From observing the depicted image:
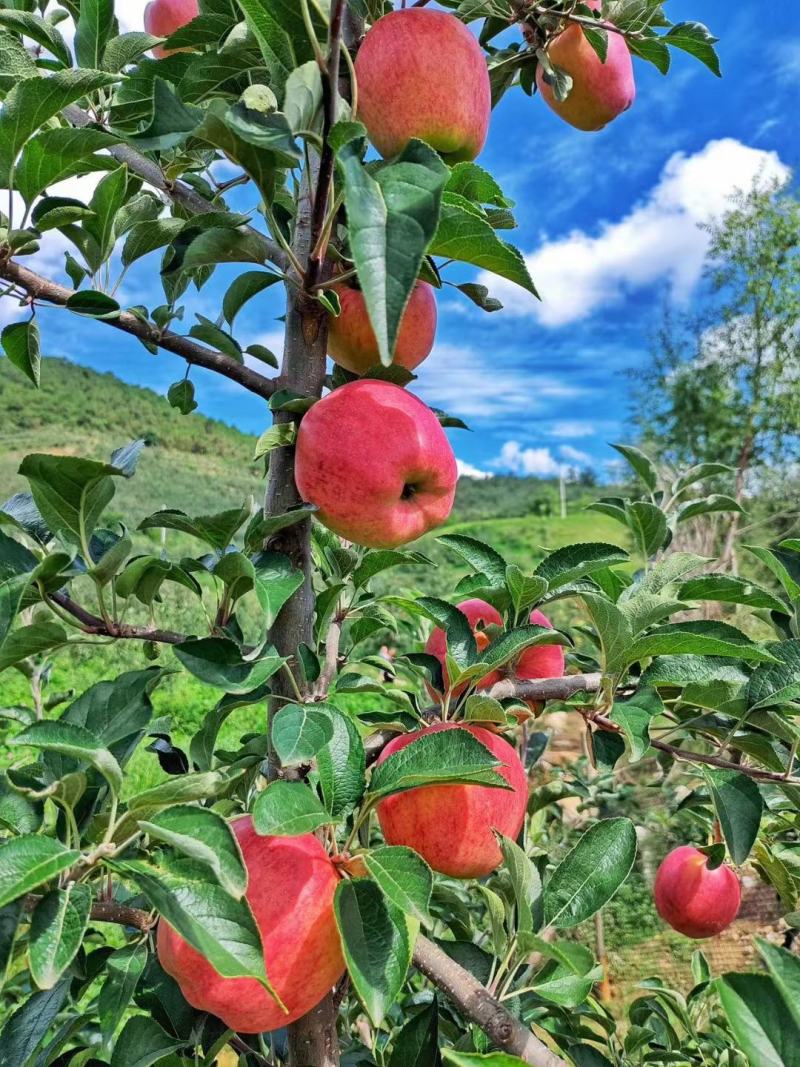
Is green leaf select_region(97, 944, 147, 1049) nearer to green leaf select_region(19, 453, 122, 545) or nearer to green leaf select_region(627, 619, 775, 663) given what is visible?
green leaf select_region(19, 453, 122, 545)

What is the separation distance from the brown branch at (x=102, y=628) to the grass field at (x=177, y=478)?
5787 millimetres

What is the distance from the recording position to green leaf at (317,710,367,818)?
52 cm

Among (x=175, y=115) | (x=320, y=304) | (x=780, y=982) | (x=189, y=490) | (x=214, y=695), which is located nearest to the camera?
(x=780, y=982)

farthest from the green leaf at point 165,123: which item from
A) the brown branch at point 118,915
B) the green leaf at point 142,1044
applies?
the green leaf at point 142,1044

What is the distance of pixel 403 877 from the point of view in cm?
45

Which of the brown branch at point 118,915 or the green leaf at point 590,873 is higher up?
the green leaf at point 590,873

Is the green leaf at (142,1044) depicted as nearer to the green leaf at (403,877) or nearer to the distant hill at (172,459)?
the green leaf at (403,877)

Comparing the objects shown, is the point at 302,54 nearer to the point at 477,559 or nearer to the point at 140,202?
the point at 140,202

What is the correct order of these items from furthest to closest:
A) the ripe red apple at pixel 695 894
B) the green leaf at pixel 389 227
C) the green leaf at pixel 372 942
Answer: the ripe red apple at pixel 695 894
the green leaf at pixel 372 942
the green leaf at pixel 389 227

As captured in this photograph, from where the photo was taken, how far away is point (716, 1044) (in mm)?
1009

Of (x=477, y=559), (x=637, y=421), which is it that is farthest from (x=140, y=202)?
(x=637, y=421)

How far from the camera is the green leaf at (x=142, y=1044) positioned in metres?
0.56

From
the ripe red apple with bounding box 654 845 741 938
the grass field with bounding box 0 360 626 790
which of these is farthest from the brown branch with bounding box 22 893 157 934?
the grass field with bounding box 0 360 626 790

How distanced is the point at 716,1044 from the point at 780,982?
83 cm
